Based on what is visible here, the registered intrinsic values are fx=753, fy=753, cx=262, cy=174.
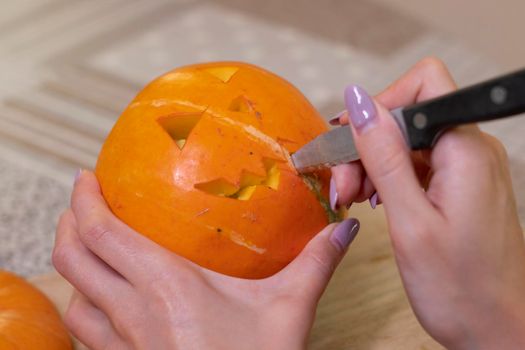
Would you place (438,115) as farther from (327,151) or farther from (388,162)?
(327,151)

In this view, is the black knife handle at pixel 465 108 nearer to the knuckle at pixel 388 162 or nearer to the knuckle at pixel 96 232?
the knuckle at pixel 388 162

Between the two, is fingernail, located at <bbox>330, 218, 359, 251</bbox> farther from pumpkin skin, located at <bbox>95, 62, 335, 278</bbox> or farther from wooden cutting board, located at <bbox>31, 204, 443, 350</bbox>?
wooden cutting board, located at <bbox>31, 204, 443, 350</bbox>

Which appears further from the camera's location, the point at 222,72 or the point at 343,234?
the point at 222,72

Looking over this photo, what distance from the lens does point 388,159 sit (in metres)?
0.72

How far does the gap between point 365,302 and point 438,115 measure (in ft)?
1.76

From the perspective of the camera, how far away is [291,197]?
0.92m

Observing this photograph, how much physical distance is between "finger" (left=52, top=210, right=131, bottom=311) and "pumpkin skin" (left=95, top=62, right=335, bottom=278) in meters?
0.06

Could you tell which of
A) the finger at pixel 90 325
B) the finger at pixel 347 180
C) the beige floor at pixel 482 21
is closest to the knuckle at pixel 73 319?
the finger at pixel 90 325

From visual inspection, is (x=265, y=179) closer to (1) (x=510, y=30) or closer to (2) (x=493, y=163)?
(2) (x=493, y=163)

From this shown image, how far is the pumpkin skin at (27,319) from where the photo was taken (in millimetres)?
1002

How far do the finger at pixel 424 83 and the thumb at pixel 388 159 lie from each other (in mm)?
121

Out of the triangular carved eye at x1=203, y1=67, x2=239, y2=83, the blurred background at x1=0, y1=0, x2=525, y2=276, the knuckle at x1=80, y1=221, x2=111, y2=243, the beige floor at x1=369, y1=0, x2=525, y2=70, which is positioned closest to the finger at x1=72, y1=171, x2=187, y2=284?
the knuckle at x1=80, y1=221, x2=111, y2=243

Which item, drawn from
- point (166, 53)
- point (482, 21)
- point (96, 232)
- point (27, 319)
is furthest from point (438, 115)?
point (482, 21)

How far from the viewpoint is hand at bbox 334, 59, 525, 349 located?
0.72 metres
